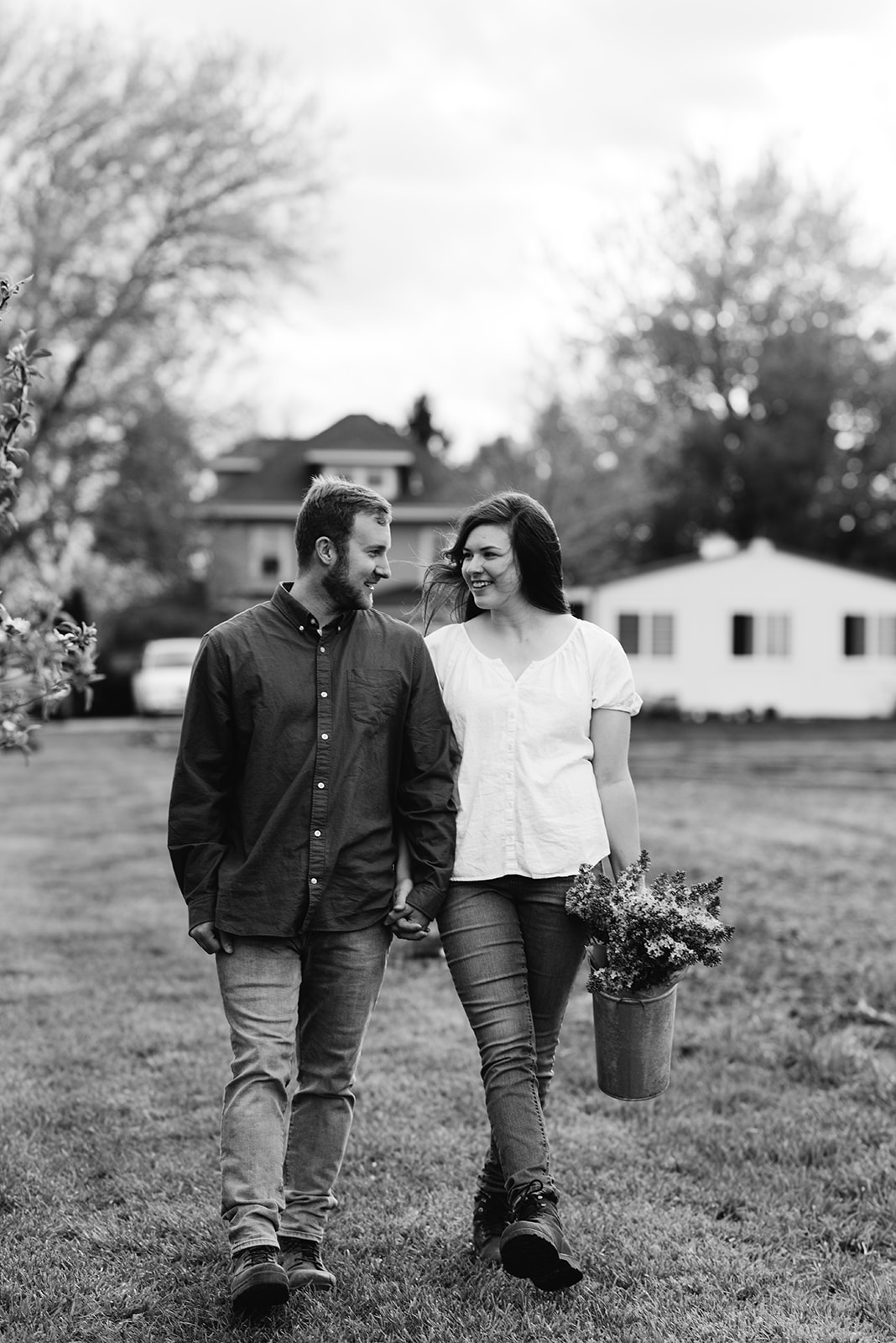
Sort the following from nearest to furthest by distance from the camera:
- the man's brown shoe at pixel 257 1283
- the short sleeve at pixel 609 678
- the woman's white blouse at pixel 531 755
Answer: the man's brown shoe at pixel 257 1283 → the woman's white blouse at pixel 531 755 → the short sleeve at pixel 609 678

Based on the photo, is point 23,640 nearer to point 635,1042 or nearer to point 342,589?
point 342,589

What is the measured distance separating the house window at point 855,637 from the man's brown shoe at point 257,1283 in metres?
32.3

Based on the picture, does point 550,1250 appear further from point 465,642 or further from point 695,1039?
point 695,1039

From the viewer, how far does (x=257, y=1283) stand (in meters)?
3.11

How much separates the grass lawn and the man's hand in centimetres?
85

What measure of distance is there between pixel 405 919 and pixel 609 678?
858 millimetres

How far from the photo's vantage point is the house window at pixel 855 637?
111 ft

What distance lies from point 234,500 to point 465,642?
38512mm

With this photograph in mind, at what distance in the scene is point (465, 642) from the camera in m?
3.83

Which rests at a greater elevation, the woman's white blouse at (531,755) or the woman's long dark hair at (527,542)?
the woman's long dark hair at (527,542)

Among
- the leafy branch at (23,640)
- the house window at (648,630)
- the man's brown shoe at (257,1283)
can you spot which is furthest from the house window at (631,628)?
the man's brown shoe at (257,1283)

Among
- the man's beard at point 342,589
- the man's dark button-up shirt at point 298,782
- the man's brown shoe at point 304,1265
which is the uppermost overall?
the man's beard at point 342,589

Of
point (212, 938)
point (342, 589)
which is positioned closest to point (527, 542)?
point (342, 589)

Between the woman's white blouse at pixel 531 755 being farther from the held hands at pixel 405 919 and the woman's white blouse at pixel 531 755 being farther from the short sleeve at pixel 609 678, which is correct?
the held hands at pixel 405 919
